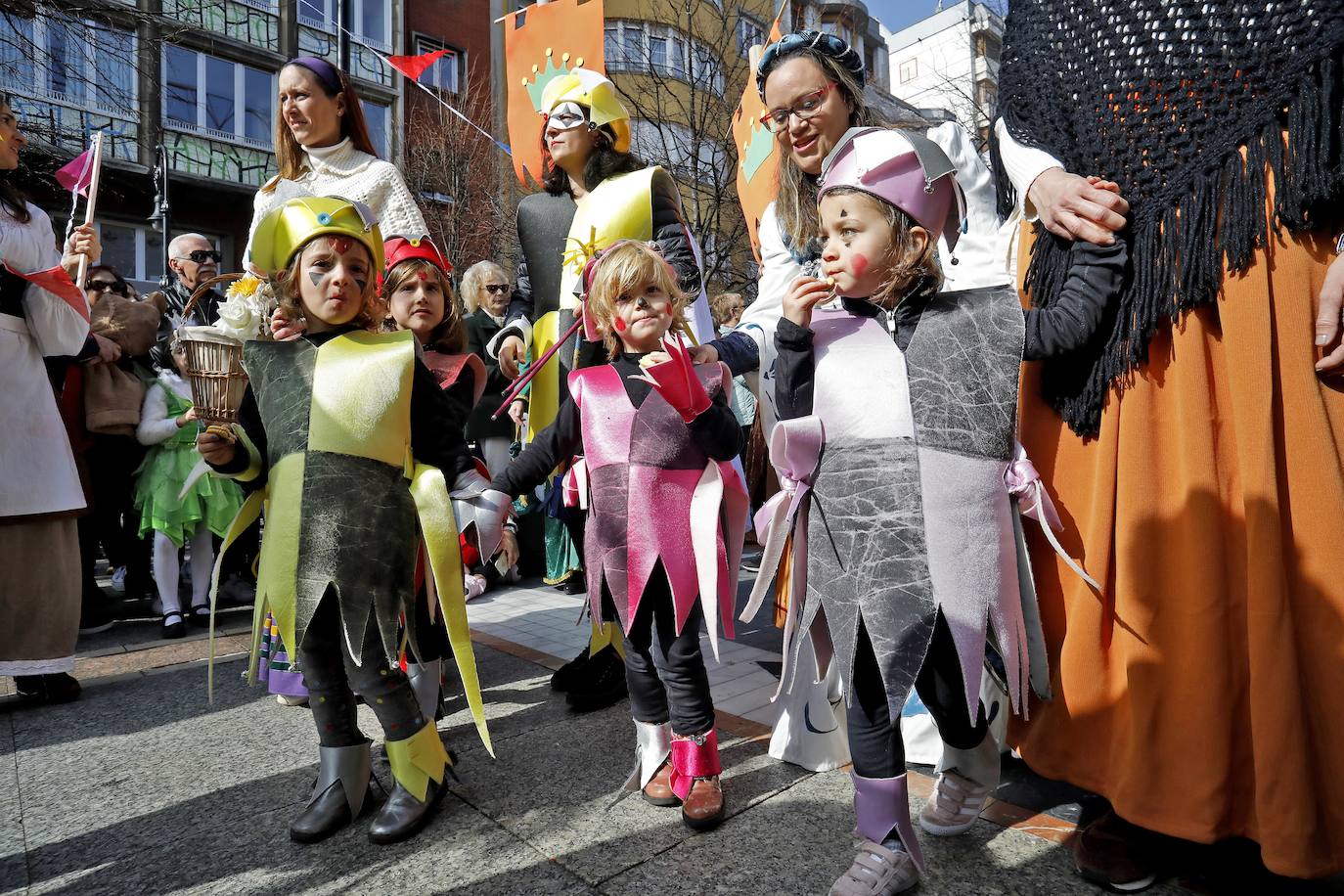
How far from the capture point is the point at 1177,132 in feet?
5.63

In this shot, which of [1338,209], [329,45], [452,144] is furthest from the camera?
[329,45]

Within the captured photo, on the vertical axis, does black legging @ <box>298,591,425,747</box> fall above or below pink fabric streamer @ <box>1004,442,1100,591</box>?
below

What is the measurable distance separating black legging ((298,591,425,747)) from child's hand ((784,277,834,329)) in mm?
1352

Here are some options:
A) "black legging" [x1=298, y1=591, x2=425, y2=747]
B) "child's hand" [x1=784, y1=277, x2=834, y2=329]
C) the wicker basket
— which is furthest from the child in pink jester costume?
the wicker basket

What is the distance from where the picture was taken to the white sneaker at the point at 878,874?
1710mm

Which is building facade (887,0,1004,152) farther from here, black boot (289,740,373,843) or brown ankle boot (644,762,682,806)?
black boot (289,740,373,843)

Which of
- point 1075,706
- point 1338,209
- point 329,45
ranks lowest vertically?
point 1075,706

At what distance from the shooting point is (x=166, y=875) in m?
2.00

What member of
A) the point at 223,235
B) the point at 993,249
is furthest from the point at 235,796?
the point at 223,235

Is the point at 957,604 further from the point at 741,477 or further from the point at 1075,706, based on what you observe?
the point at 741,477

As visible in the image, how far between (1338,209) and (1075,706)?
3.67 feet

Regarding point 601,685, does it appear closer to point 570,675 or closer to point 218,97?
point 570,675

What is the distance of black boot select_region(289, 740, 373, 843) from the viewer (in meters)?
2.15

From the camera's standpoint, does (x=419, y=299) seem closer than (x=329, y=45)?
Yes
